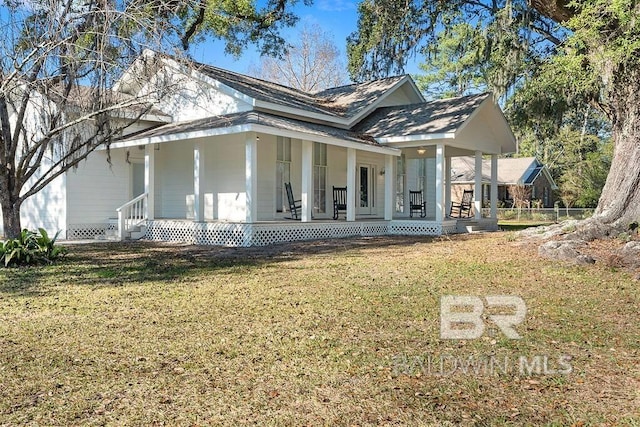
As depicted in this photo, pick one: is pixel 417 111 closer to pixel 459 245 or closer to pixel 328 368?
pixel 459 245

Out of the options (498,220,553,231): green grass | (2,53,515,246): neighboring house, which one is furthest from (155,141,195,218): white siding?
(498,220,553,231): green grass

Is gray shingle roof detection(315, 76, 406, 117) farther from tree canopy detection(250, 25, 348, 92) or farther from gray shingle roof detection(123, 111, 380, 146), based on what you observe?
tree canopy detection(250, 25, 348, 92)

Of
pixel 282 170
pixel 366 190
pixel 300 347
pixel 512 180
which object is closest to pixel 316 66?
pixel 512 180

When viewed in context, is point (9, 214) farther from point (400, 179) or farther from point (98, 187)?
point (400, 179)

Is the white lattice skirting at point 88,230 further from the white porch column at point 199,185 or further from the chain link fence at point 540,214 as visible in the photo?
the chain link fence at point 540,214

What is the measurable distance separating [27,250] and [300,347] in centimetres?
696

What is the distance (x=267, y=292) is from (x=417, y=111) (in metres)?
11.8

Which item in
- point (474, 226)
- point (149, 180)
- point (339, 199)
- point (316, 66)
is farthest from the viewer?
point (316, 66)

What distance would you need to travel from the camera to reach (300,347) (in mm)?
4539

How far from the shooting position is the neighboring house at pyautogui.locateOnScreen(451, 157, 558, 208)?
35.3 metres

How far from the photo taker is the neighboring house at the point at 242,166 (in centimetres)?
1297

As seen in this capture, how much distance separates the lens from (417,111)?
1709 centimetres

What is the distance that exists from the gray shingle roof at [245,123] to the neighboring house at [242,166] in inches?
2.8

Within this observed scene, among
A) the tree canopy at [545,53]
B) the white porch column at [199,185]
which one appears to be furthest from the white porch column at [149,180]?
the tree canopy at [545,53]
